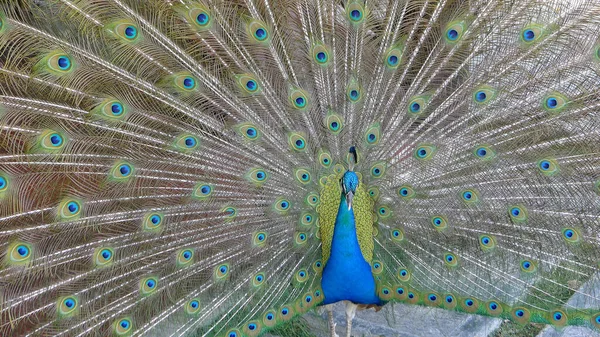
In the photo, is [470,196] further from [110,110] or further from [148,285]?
[110,110]

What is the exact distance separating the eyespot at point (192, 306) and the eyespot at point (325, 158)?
0.93 metres

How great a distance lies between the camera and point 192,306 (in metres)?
2.78

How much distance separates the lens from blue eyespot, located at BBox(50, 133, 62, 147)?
232 centimetres

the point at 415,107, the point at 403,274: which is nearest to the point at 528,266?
the point at 403,274

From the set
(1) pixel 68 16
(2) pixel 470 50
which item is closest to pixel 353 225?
(2) pixel 470 50

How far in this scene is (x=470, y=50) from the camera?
2.70m

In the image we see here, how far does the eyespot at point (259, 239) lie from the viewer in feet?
9.45

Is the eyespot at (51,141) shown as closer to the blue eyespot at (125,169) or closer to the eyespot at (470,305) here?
the blue eyespot at (125,169)

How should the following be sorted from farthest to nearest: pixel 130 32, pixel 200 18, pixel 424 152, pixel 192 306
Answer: pixel 424 152
pixel 192 306
pixel 200 18
pixel 130 32

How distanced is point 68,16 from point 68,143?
52 centimetres

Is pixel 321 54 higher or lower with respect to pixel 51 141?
higher

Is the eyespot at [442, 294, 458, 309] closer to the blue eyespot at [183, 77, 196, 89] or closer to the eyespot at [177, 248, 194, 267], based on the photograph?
the eyespot at [177, 248, 194, 267]

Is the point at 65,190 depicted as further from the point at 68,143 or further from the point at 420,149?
the point at 420,149

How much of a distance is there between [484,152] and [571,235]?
59 cm
